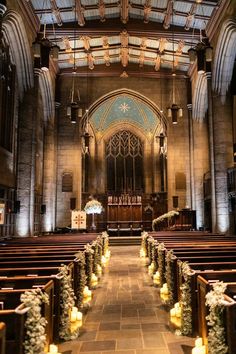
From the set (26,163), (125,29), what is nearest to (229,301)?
(26,163)

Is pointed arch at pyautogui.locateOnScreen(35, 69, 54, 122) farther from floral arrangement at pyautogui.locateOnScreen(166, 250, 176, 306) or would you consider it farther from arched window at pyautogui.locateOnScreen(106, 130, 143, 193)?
floral arrangement at pyautogui.locateOnScreen(166, 250, 176, 306)

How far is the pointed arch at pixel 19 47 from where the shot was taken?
489 inches

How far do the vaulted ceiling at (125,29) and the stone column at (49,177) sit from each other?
403 centimetres

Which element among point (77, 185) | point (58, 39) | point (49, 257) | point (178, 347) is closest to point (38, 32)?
point (58, 39)

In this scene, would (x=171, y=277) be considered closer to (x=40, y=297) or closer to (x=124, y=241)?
(x=40, y=297)

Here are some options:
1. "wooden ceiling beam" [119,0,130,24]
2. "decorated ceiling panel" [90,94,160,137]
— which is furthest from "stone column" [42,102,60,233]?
"wooden ceiling beam" [119,0,130,24]

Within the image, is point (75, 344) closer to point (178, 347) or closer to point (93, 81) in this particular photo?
point (178, 347)

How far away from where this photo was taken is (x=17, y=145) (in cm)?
1418

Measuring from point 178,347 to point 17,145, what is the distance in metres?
11.8

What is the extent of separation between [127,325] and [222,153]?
10.7 meters

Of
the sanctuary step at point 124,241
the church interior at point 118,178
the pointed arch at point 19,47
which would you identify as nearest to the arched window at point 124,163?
the church interior at point 118,178

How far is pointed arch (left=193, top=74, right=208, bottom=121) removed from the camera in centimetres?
1797

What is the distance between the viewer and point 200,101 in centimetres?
1850

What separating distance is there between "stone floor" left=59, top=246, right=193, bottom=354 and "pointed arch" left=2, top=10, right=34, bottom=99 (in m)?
9.97
